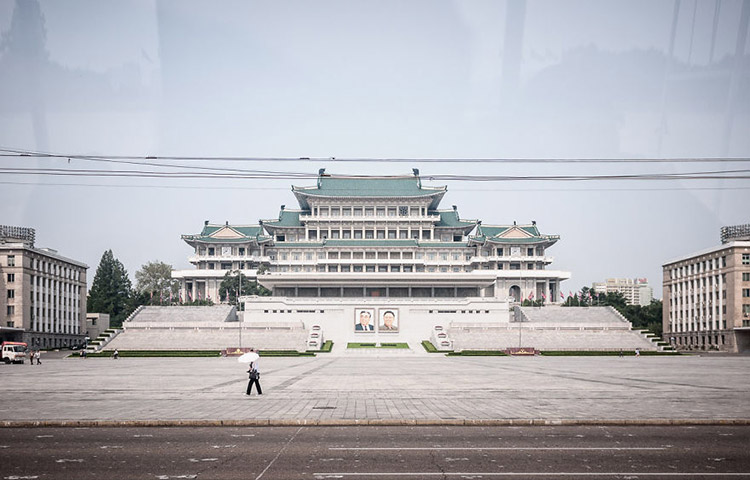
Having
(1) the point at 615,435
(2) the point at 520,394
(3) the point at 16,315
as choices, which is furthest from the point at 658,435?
(3) the point at 16,315

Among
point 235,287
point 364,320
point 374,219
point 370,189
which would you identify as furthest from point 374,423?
point 235,287

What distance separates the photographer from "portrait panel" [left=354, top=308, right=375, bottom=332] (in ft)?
283

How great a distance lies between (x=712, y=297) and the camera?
85938mm

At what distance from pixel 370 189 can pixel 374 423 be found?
93.2 metres

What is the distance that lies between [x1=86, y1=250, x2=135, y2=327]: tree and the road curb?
95.0 meters

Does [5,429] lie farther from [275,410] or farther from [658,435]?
[658,435]

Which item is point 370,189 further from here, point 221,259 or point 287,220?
point 221,259

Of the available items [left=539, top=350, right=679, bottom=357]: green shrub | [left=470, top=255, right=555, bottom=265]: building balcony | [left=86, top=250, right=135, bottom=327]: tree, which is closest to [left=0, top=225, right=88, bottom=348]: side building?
[left=86, top=250, right=135, bottom=327]: tree

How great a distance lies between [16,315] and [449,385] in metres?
69.6

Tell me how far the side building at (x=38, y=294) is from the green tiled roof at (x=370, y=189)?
34.4 meters

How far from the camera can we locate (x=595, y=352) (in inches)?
2694

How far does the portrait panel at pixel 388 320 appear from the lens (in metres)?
86.1

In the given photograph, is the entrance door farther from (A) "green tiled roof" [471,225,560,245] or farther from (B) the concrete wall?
(B) the concrete wall

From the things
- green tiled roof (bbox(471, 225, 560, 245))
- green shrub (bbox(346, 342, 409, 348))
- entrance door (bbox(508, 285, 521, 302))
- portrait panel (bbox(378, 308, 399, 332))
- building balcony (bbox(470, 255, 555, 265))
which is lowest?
green shrub (bbox(346, 342, 409, 348))
